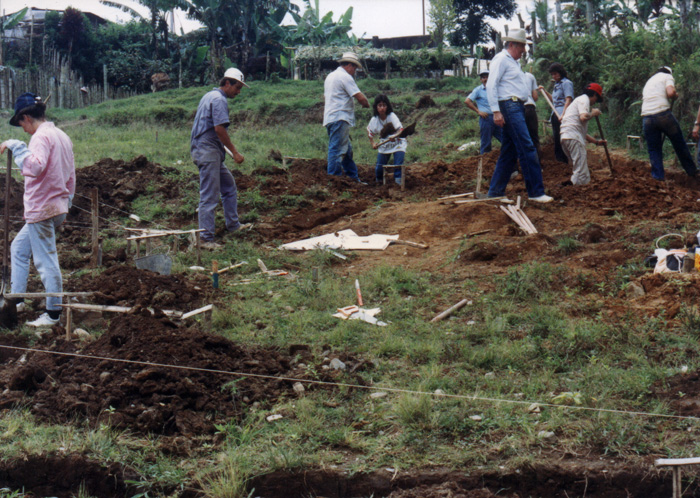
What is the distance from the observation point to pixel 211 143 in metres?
7.64

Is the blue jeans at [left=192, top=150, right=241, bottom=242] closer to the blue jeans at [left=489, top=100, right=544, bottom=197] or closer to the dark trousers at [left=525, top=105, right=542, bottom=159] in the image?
the blue jeans at [left=489, top=100, right=544, bottom=197]

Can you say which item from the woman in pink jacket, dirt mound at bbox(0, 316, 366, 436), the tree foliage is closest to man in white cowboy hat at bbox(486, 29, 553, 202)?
dirt mound at bbox(0, 316, 366, 436)

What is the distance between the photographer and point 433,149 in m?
14.4

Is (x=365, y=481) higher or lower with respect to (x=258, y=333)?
lower

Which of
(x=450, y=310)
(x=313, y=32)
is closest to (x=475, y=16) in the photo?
(x=313, y=32)

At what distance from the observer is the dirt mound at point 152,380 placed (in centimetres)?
386

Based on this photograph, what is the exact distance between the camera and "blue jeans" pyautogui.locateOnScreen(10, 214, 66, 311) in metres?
5.45

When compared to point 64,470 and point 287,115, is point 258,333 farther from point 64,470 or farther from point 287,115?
point 287,115

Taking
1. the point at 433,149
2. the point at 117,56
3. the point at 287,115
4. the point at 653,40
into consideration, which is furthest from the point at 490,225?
the point at 117,56

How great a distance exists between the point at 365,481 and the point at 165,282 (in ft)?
10.8

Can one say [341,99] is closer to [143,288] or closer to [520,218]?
[520,218]

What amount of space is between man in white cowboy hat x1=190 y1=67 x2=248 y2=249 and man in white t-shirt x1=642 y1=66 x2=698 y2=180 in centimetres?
551

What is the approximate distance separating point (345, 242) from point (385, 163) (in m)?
3.67

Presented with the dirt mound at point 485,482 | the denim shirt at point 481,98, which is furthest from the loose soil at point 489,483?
the denim shirt at point 481,98
